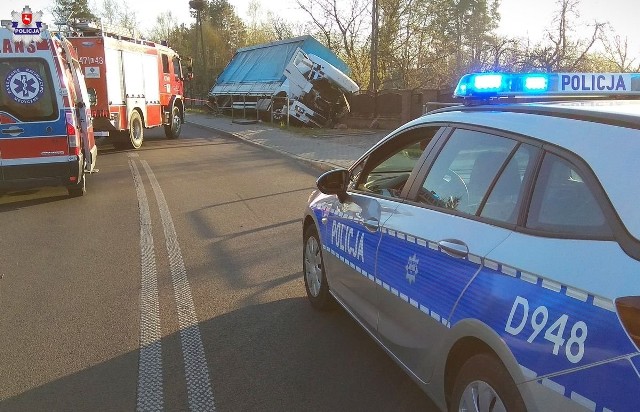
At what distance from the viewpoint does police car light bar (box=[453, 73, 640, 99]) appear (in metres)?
3.19

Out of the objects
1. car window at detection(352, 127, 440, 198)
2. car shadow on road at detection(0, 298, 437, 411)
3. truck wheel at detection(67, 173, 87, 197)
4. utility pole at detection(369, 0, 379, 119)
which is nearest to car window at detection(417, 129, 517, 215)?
car window at detection(352, 127, 440, 198)

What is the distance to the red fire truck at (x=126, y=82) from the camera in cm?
1614

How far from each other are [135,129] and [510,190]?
57.8 feet

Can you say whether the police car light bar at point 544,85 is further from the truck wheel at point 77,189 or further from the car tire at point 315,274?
the truck wheel at point 77,189

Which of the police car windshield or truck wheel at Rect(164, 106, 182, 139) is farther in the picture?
truck wheel at Rect(164, 106, 182, 139)

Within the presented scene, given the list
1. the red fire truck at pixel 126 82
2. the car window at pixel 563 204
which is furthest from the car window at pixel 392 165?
the red fire truck at pixel 126 82

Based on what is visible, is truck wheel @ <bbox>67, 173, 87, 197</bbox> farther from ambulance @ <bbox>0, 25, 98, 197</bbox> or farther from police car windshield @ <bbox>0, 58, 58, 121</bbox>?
police car windshield @ <bbox>0, 58, 58, 121</bbox>

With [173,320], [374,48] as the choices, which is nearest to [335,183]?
[173,320]

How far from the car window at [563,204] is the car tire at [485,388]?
1.95 ft

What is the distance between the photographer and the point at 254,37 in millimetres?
64312

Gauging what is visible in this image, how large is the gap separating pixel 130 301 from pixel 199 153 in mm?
13068

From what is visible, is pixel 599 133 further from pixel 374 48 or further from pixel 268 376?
pixel 374 48

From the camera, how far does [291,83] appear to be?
1011 inches

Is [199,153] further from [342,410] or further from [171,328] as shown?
[342,410]
